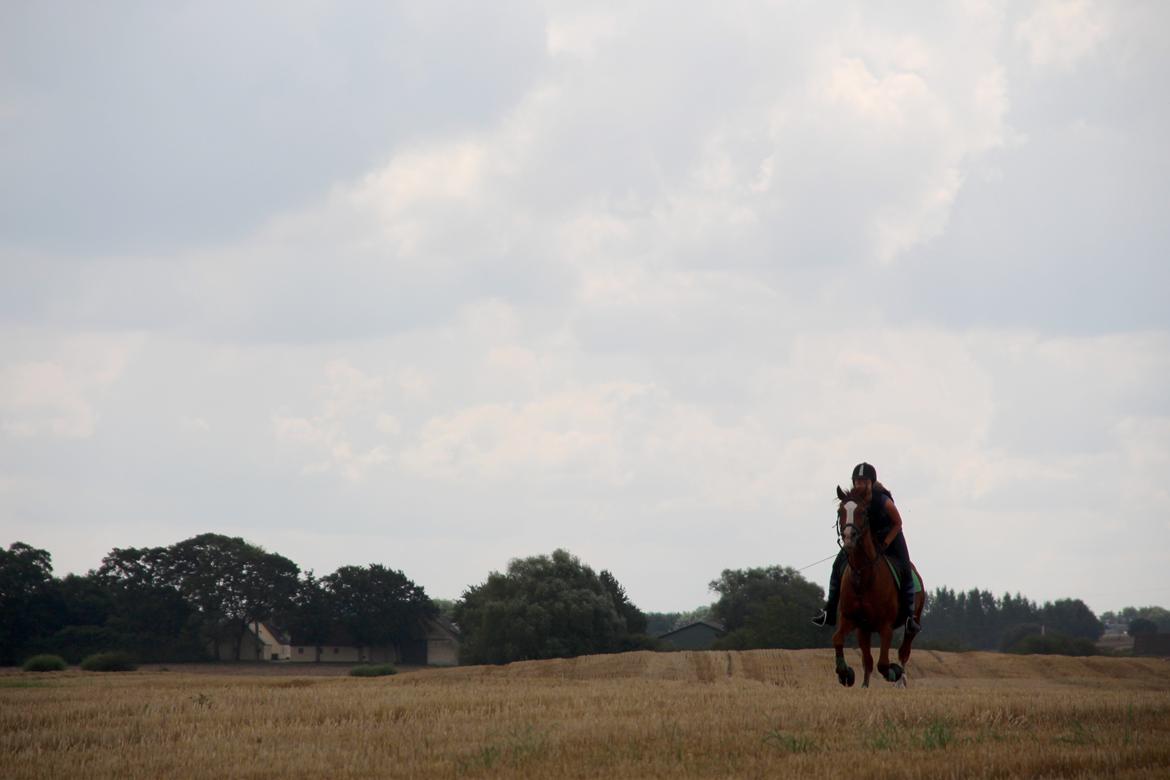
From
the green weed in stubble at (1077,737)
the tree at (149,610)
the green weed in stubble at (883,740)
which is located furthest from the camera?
the tree at (149,610)

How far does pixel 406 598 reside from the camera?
13225cm

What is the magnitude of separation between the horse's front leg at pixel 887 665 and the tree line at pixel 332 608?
76.6m

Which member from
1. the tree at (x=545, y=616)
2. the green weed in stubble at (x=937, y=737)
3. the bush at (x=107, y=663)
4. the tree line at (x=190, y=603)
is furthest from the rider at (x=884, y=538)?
the tree line at (x=190, y=603)

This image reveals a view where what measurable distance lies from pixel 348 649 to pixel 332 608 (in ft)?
22.4

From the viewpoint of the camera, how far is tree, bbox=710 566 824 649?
324 ft

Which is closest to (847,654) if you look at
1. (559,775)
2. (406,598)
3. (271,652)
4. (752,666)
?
(752,666)

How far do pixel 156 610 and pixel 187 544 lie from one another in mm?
9141

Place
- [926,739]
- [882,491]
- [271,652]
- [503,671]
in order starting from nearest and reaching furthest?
1. [926,739]
2. [882,491]
3. [503,671]
4. [271,652]

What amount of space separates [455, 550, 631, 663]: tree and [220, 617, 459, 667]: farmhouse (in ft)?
108

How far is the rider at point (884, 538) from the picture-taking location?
60.3ft

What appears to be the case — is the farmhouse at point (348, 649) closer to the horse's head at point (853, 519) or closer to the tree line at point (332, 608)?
the tree line at point (332, 608)

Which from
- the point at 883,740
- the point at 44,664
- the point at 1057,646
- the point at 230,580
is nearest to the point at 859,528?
the point at 883,740

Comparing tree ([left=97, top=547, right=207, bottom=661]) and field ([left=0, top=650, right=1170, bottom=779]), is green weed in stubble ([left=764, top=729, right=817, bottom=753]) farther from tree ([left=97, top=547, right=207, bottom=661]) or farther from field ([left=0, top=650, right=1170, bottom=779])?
tree ([left=97, top=547, right=207, bottom=661])

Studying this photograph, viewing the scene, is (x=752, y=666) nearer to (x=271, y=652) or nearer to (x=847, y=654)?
(x=847, y=654)
